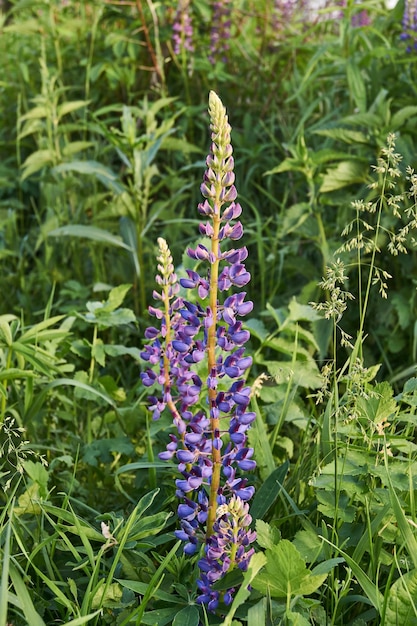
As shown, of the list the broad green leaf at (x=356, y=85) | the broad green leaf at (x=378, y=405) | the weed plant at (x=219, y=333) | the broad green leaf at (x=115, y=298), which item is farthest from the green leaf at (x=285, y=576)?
the broad green leaf at (x=356, y=85)

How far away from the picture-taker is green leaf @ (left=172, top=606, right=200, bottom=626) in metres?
1.48

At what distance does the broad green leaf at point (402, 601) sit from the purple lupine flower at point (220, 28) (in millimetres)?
3103

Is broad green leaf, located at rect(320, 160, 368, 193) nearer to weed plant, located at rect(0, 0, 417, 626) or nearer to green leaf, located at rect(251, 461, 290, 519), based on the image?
weed plant, located at rect(0, 0, 417, 626)

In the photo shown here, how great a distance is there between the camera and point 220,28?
4.09 metres

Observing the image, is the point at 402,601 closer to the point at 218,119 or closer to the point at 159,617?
the point at 159,617

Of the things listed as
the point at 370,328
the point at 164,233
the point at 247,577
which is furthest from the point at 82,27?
the point at 247,577

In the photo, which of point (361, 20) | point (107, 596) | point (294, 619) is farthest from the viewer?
point (361, 20)

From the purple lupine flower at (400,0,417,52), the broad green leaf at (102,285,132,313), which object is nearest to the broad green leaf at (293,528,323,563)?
the broad green leaf at (102,285,132,313)

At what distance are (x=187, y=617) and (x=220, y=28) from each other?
3294 millimetres

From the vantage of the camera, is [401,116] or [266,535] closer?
[266,535]

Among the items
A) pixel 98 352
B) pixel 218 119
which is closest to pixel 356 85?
pixel 98 352

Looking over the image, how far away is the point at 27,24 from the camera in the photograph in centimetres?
413

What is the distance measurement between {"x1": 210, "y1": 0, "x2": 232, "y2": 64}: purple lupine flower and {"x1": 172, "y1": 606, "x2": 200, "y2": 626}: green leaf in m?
3.12

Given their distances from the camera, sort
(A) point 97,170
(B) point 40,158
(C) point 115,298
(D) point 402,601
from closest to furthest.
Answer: (D) point 402,601
(C) point 115,298
(A) point 97,170
(B) point 40,158
